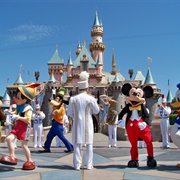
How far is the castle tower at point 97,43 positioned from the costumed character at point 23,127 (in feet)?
146

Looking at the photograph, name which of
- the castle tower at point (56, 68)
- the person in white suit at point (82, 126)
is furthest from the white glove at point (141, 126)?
the castle tower at point (56, 68)

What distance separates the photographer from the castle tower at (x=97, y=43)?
4903cm

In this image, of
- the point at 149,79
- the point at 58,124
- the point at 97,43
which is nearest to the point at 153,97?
the point at 149,79

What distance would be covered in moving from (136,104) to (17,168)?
2.35 meters

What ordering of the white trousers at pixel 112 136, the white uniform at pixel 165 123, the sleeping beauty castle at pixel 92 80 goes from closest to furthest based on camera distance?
1. the white uniform at pixel 165 123
2. the white trousers at pixel 112 136
3. the sleeping beauty castle at pixel 92 80

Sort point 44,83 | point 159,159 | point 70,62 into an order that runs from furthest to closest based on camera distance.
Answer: point 70,62 → point 44,83 → point 159,159

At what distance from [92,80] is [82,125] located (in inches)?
1508

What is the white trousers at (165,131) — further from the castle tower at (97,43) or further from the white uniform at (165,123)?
the castle tower at (97,43)

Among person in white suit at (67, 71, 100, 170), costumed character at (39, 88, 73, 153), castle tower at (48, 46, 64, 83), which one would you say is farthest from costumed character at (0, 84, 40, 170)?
castle tower at (48, 46, 64, 83)

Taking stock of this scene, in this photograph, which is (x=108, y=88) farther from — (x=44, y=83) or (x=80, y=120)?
(x=80, y=120)

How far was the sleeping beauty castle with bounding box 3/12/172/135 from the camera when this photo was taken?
129ft

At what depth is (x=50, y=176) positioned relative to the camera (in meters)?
3.76

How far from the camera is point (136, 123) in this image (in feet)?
15.4

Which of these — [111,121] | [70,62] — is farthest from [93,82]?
[111,121]
